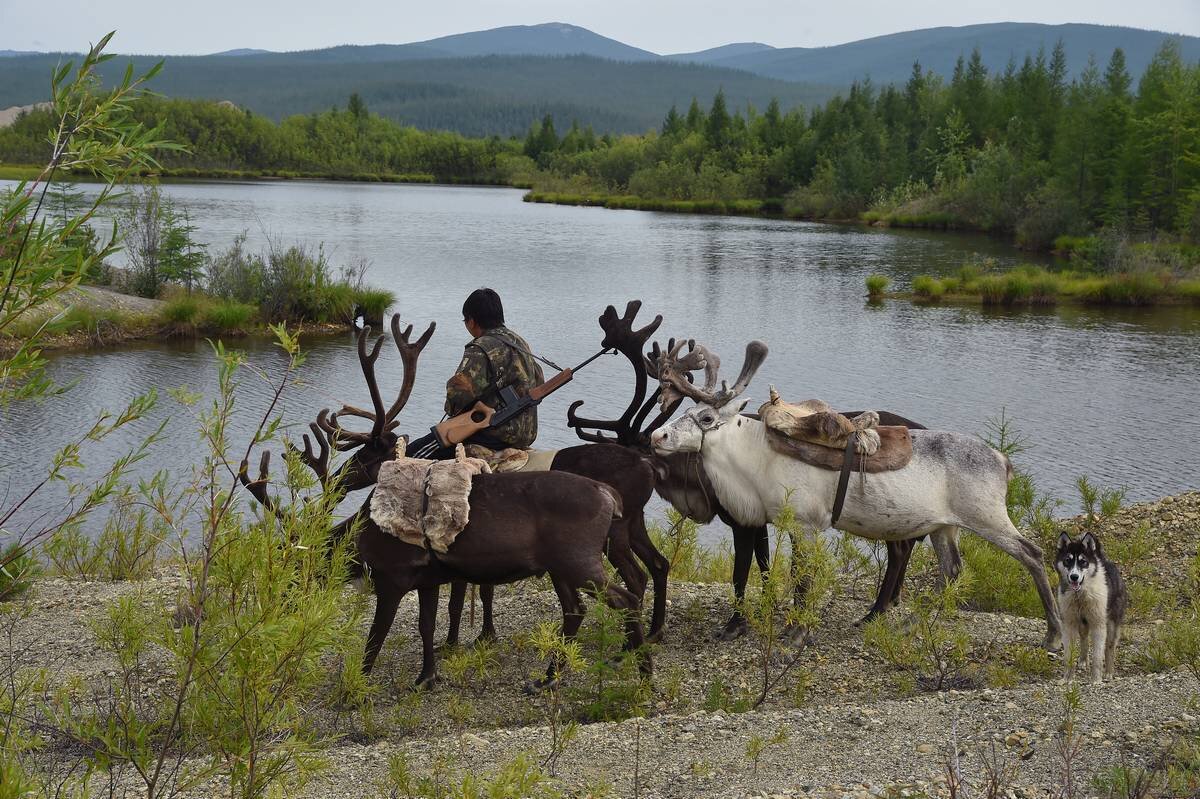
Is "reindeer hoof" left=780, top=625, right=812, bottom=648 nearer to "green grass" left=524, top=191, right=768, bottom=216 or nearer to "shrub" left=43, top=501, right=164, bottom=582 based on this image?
"shrub" left=43, top=501, right=164, bottom=582

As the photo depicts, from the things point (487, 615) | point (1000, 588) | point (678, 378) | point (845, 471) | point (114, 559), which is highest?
point (678, 378)

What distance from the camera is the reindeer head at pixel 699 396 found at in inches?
324

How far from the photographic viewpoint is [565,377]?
328 inches

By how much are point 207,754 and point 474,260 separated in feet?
124

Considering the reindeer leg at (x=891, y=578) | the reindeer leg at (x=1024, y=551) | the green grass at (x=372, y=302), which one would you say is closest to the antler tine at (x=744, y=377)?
the reindeer leg at (x=891, y=578)

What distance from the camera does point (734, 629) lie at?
8.46 metres

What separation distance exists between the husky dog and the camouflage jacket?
3.51 meters

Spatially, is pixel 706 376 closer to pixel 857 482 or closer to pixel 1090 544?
pixel 857 482

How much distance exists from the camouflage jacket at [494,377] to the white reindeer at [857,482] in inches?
38.6

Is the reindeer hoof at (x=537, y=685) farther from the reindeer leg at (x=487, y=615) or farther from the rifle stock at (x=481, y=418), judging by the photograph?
the rifle stock at (x=481, y=418)

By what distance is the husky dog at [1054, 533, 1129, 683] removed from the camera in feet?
23.9

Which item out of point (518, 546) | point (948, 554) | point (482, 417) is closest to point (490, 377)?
point (482, 417)

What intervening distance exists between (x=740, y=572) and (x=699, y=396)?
1340mm

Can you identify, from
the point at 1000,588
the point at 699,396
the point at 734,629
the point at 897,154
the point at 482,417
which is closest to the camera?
the point at 482,417
